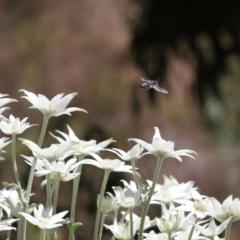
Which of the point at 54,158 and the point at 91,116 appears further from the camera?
the point at 91,116

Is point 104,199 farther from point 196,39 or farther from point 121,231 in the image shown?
point 196,39

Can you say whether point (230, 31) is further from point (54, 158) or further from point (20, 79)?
point (54, 158)

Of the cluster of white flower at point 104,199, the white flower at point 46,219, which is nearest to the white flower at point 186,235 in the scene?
the cluster of white flower at point 104,199

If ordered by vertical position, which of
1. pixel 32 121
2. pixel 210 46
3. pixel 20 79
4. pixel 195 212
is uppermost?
pixel 210 46

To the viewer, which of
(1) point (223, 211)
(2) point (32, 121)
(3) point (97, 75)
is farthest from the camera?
(3) point (97, 75)

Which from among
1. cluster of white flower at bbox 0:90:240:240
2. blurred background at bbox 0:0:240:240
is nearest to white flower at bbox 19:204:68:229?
cluster of white flower at bbox 0:90:240:240

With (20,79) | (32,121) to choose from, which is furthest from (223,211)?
(20,79)
